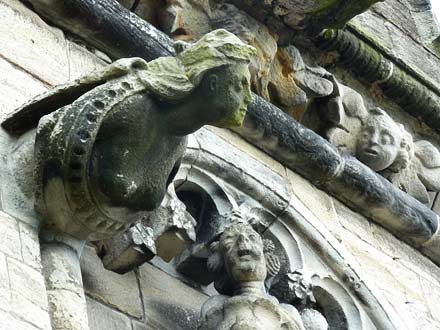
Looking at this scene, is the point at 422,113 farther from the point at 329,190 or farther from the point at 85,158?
the point at 85,158

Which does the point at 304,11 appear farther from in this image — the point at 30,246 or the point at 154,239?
the point at 30,246

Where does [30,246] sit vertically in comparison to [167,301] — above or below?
above

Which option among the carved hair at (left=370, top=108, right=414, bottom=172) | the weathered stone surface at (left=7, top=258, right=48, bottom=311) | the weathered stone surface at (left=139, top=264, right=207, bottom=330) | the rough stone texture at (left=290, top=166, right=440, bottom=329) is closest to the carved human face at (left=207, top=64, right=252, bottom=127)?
the weathered stone surface at (left=7, top=258, right=48, bottom=311)

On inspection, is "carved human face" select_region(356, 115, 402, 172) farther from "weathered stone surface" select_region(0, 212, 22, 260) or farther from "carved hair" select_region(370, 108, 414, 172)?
"weathered stone surface" select_region(0, 212, 22, 260)

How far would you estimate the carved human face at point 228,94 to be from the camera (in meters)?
4.07

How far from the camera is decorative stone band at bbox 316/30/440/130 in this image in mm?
6059

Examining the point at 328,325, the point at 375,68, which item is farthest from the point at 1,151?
the point at 375,68

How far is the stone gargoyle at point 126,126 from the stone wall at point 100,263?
12 centimetres

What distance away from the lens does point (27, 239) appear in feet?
13.1

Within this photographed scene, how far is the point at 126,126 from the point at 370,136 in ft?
6.59

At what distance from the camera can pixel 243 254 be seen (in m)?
4.79

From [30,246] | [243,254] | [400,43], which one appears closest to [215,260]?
[243,254]

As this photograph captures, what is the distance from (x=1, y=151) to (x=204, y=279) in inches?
37.9

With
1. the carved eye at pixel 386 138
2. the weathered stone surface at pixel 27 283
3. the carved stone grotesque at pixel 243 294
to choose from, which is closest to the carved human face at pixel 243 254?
the carved stone grotesque at pixel 243 294
